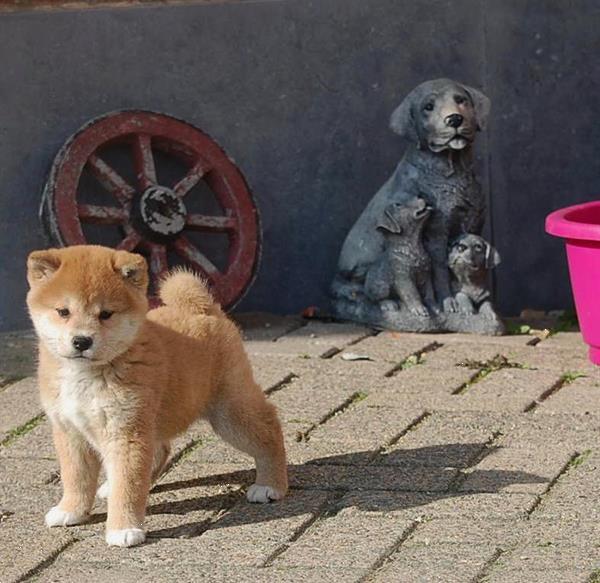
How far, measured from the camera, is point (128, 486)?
4359mm

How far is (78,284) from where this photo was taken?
428cm

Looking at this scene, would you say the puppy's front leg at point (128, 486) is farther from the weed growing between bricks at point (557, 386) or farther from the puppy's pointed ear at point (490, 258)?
the puppy's pointed ear at point (490, 258)

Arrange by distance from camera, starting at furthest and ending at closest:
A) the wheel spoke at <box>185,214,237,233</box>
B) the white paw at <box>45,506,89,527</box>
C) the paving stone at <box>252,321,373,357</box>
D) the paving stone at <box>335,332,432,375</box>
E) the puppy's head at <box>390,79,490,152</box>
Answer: the wheel spoke at <box>185,214,237,233</box> → the puppy's head at <box>390,79,490,152</box> → the paving stone at <box>252,321,373,357</box> → the paving stone at <box>335,332,432,375</box> → the white paw at <box>45,506,89,527</box>

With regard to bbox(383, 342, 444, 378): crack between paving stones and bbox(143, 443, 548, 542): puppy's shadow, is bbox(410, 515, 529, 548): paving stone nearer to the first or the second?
bbox(143, 443, 548, 542): puppy's shadow

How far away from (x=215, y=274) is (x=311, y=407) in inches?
58.7

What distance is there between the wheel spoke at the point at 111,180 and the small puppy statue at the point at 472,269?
1534mm

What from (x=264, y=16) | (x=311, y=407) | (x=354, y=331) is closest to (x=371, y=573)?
(x=311, y=407)

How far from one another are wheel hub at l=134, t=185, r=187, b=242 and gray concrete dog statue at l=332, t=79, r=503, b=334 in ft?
2.82

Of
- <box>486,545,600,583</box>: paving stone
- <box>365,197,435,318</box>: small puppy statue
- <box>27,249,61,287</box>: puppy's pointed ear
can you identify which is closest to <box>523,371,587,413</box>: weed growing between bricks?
<box>365,197,435,318</box>: small puppy statue

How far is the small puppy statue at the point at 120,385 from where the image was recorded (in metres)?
4.29

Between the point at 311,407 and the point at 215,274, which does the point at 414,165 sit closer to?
the point at 215,274

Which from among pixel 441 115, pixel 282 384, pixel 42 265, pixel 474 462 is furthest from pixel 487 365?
pixel 42 265

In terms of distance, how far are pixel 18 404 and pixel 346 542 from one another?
1.97 m

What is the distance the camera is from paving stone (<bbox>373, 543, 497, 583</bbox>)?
4.03 meters
